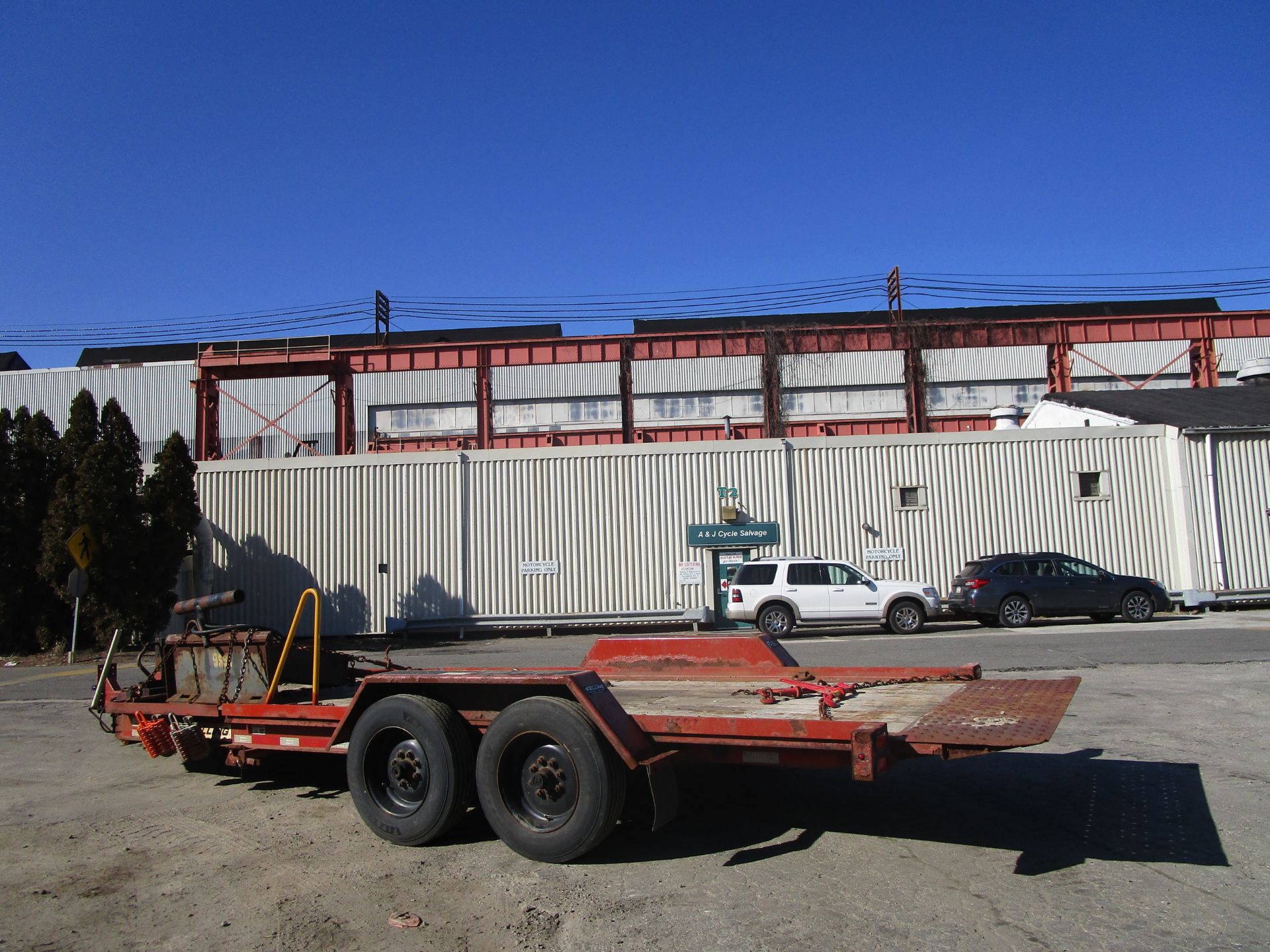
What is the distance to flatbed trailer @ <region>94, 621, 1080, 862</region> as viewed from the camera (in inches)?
182

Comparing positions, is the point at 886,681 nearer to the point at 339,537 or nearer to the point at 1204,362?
the point at 339,537

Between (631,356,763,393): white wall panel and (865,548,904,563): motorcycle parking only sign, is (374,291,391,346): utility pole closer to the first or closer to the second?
(631,356,763,393): white wall panel

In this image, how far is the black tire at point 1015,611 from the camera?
19.7m

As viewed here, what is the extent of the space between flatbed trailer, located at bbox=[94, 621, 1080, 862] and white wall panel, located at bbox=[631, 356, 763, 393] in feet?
133

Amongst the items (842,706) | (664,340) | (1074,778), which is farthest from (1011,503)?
(842,706)

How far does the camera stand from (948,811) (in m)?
5.86

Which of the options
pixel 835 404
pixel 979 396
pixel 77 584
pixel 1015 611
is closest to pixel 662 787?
pixel 1015 611

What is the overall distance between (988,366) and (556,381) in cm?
2275

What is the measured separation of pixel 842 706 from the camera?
5.62 metres

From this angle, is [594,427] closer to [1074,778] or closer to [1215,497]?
[1215,497]

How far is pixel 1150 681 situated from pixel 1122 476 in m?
13.9

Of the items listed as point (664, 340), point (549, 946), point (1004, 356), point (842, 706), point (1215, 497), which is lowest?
point (549, 946)

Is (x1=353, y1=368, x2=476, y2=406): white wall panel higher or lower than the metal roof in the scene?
higher

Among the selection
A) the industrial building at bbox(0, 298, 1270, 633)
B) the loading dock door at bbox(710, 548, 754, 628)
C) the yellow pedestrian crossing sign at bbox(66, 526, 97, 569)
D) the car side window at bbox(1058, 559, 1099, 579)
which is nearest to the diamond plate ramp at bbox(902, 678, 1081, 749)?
the car side window at bbox(1058, 559, 1099, 579)
